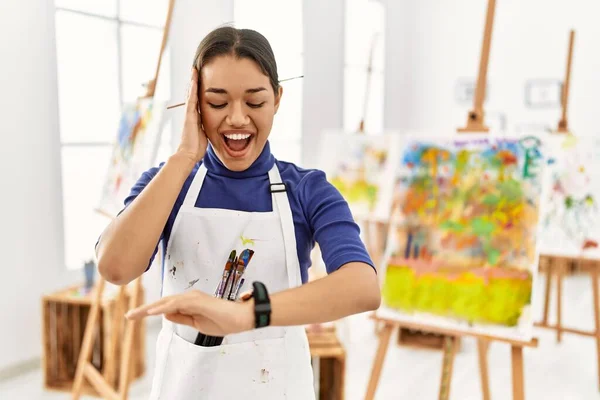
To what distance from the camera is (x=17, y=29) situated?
2.72m

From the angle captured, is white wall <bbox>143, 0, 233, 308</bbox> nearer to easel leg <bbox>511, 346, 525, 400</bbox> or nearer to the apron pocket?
easel leg <bbox>511, 346, 525, 400</bbox>

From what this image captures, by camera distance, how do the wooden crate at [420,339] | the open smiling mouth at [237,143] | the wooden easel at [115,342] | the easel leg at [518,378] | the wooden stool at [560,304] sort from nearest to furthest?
the open smiling mouth at [237,143]
the easel leg at [518,378]
the wooden easel at [115,342]
the wooden stool at [560,304]
the wooden crate at [420,339]

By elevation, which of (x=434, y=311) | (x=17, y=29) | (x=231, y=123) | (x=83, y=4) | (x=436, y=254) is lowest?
(x=434, y=311)

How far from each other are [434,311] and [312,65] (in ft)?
10.3

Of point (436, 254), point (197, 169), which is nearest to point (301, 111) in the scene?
point (436, 254)

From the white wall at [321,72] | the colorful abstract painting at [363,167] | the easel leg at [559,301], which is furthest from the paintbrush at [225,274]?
the white wall at [321,72]

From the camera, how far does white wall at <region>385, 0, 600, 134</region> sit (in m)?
5.46

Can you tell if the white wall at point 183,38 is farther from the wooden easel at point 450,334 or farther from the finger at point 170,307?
the finger at point 170,307

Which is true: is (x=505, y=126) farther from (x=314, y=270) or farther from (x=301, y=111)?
(x=314, y=270)

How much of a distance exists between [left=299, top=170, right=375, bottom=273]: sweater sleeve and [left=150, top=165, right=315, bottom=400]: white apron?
4cm

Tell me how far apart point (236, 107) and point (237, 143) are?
70 mm

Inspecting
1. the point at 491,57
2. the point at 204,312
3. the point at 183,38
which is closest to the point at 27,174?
the point at 183,38

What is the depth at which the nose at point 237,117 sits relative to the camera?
96 cm

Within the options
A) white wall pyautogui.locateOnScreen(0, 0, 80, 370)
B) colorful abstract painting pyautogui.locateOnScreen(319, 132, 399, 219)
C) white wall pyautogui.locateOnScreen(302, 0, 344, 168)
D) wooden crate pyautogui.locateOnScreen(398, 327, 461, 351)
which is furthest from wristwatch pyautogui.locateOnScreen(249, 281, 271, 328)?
white wall pyautogui.locateOnScreen(302, 0, 344, 168)
